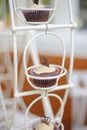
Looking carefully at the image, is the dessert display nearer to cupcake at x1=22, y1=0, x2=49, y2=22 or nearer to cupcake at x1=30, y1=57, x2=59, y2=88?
cupcake at x1=30, y1=57, x2=59, y2=88

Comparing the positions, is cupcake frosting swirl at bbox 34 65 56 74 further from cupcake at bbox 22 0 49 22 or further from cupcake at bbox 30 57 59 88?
cupcake at bbox 22 0 49 22

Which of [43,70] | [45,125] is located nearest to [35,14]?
[43,70]

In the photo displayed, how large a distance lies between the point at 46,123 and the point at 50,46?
1.78 m

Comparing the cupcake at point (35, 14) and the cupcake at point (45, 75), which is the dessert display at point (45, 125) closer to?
the cupcake at point (45, 75)

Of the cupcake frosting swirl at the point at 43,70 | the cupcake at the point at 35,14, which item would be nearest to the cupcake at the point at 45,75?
the cupcake frosting swirl at the point at 43,70


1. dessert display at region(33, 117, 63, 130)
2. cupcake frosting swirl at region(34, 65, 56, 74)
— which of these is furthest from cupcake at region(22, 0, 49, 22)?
dessert display at region(33, 117, 63, 130)

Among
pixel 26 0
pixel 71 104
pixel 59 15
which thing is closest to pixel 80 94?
pixel 71 104

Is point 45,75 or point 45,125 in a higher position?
point 45,75

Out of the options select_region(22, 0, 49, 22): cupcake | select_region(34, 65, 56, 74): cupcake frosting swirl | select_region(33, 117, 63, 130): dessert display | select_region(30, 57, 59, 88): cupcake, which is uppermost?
select_region(22, 0, 49, 22): cupcake

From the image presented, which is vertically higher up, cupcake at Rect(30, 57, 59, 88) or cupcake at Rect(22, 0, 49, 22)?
cupcake at Rect(22, 0, 49, 22)

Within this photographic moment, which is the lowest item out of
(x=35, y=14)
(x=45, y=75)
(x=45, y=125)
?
(x=45, y=125)

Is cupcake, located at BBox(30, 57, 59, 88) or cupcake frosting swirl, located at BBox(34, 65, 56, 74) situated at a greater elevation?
cupcake frosting swirl, located at BBox(34, 65, 56, 74)

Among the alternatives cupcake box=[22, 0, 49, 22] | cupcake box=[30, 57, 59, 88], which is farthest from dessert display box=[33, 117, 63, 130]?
cupcake box=[22, 0, 49, 22]

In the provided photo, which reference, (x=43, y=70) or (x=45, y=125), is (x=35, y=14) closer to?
(x=43, y=70)
